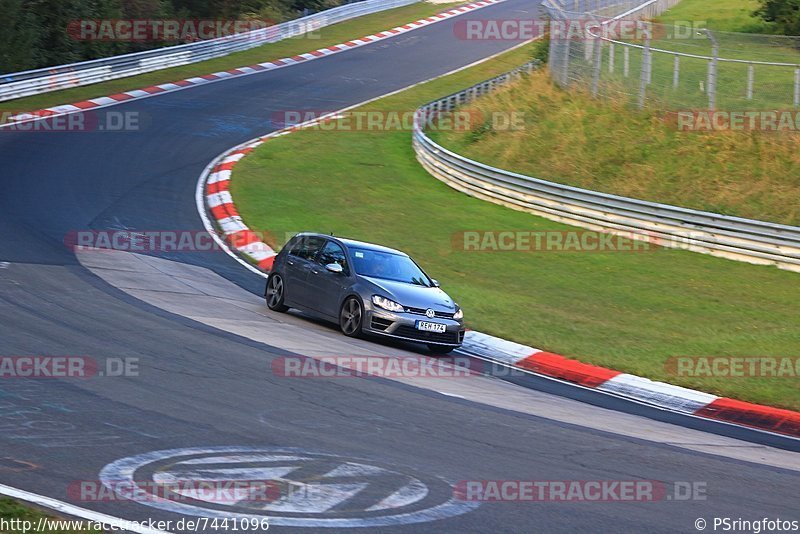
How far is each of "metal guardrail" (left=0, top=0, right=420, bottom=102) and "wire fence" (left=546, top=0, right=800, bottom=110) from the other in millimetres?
17655

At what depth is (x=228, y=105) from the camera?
36.2 meters

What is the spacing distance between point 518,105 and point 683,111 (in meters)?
6.42

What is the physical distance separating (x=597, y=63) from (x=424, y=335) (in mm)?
16819

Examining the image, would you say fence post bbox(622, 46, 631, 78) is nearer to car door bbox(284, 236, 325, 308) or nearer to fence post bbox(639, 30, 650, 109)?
fence post bbox(639, 30, 650, 109)

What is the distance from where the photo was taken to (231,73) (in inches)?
1671

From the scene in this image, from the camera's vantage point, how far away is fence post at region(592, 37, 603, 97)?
27766 millimetres

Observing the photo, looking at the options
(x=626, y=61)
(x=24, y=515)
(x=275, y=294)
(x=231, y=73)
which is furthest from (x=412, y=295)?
(x=231, y=73)

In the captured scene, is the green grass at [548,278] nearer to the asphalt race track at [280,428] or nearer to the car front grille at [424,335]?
the car front grille at [424,335]

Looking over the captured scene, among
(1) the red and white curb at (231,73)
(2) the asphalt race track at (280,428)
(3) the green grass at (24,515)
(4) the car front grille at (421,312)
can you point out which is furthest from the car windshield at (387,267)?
(1) the red and white curb at (231,73)

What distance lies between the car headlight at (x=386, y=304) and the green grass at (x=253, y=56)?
21723 millimetres

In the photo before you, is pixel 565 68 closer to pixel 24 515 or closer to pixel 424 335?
pixel 424 335

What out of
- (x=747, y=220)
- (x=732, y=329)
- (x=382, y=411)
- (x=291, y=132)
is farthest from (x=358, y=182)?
(x=382, y=411)

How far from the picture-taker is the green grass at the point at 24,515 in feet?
18.7

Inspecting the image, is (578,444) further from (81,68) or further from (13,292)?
(81,68)
